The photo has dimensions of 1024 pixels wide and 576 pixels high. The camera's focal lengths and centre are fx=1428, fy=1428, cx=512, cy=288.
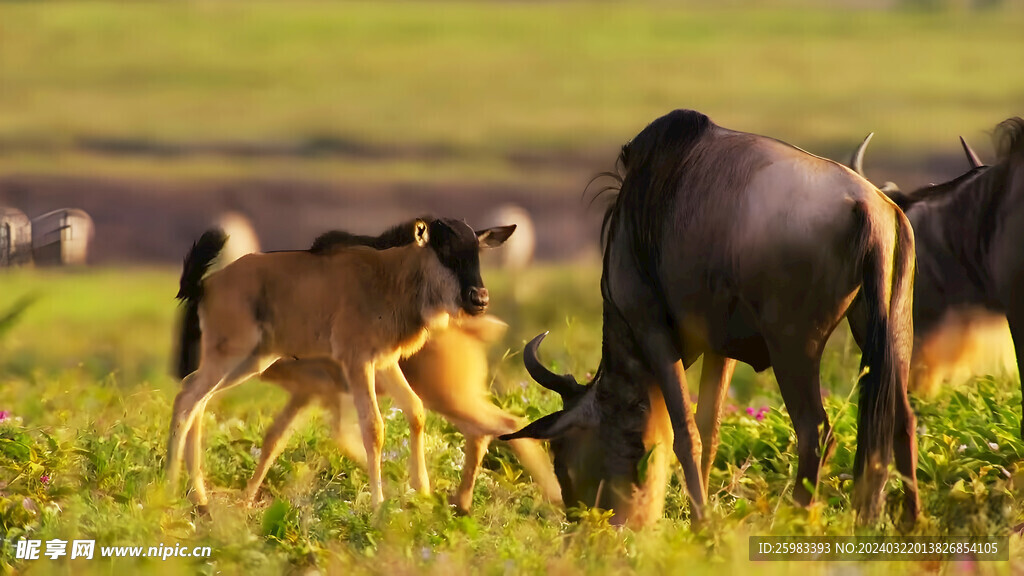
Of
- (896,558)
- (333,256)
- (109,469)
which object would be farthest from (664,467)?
(109,469)

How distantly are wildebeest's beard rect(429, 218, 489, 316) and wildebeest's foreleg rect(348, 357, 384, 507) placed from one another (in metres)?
0.61

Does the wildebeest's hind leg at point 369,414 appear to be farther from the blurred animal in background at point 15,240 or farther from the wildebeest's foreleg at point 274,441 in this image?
the blurred animal in background at point 15,240

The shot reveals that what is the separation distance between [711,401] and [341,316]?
1.91 metres

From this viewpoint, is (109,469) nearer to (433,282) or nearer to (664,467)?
(433,282)

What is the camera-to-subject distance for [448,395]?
7.36 metres

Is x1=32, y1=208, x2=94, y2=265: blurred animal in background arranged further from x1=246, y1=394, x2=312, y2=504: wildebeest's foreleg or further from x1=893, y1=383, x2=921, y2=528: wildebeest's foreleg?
x1=893, y1=383, x2=921, y2=528: wildebeest's foreleg

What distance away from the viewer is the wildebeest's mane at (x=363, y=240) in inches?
295

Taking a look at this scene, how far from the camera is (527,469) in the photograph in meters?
7.64

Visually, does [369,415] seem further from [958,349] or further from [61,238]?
[61,238]

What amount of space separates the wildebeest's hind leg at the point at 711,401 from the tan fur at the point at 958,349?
2.04 m

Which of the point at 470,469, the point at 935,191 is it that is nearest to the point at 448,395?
the point at 470,469

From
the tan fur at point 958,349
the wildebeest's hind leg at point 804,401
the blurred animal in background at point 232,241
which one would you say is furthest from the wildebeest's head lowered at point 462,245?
the tan fur at point 958,349

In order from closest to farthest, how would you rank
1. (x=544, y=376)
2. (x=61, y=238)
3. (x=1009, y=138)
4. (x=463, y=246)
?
(x=544, y=376), (x=463, y=246), (x=1009, y=138), (x=61, y=238)

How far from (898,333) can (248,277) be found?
3.28 m
